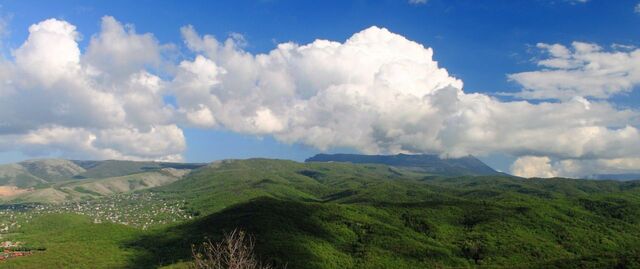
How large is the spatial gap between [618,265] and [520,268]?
1216 inches

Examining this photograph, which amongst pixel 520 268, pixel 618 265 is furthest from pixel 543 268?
pixel 618 265

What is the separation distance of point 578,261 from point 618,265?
14.7m

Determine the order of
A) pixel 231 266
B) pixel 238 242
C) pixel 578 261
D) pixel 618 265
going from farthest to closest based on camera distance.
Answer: pixel 578 261 → pixel 618 265 → pixel 238 242 → pixel 231 266

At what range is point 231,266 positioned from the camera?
192 feet

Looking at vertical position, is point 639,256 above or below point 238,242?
below

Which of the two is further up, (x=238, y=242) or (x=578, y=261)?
(x=238, y=242)

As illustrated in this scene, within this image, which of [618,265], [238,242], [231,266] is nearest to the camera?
[231,266]

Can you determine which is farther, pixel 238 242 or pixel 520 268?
pixel 520 268

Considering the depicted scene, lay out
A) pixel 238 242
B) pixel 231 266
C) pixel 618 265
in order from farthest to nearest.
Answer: pixel 618 265 → pixel 238 242 → pixel 231 266

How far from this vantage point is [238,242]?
6988cm

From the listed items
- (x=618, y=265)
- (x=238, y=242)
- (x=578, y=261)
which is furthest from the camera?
(x=578, y=261)

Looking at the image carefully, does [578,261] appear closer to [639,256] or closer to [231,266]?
[639,256]

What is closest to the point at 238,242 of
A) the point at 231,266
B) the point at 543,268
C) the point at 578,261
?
the point at 231,266

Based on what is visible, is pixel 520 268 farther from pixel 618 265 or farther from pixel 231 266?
pixel 231 266
